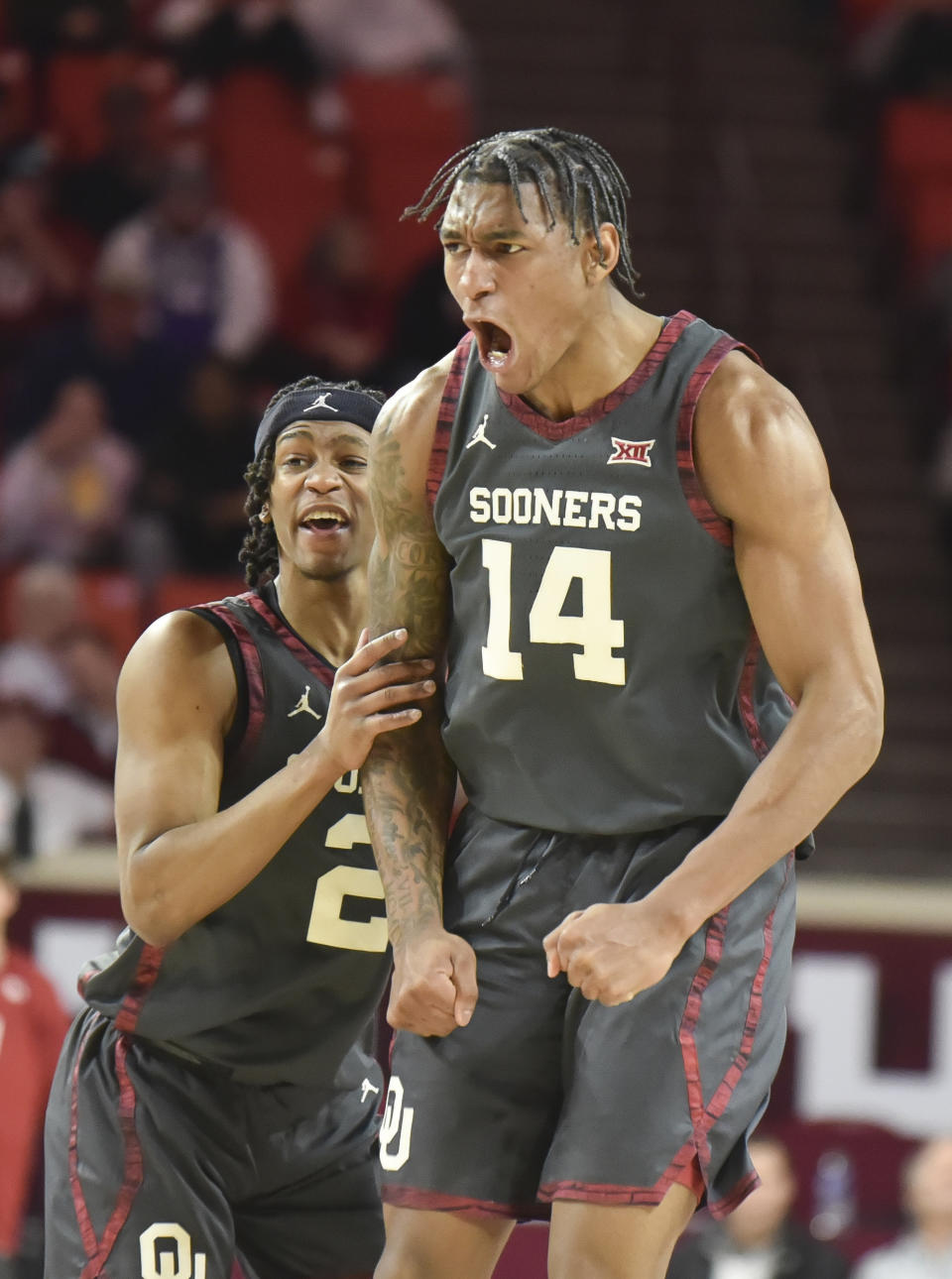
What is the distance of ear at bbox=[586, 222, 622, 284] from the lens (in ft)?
9.70

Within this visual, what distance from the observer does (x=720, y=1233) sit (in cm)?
652

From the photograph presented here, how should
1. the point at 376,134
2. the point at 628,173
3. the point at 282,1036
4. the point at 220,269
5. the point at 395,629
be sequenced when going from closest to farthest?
1. the point at 395,629
2. the point at 282,1036
3. the point at 220,269
4. the point at 376,134
5. the point at 628,173

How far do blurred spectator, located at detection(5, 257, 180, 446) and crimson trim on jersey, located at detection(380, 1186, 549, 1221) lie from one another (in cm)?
623

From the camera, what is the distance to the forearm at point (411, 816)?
305 centimetres

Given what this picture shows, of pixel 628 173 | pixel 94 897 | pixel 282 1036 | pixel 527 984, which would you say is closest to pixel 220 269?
pixel 628 173

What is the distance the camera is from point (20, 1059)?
6.32 meters

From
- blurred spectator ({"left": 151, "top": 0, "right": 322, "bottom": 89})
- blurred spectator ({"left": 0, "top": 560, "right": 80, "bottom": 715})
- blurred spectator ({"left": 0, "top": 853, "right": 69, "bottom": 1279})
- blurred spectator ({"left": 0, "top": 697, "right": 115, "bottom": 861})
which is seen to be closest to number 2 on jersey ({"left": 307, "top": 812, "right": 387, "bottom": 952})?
blurred spectator ({"left": 0, "top": 853, "right": 69, "bottom": 1279})

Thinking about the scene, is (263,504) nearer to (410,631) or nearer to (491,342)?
(410,631)

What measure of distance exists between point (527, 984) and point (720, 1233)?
3.84m

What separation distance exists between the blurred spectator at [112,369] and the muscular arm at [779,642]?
6.28 meters

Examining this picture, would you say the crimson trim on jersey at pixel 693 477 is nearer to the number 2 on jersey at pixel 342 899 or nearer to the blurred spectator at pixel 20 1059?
the number 2 on jersey at pixel 342 899

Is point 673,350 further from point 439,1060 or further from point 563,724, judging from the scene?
point 439,1060

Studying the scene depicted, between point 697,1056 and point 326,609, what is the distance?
4.28 feet

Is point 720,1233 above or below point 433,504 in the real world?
below
